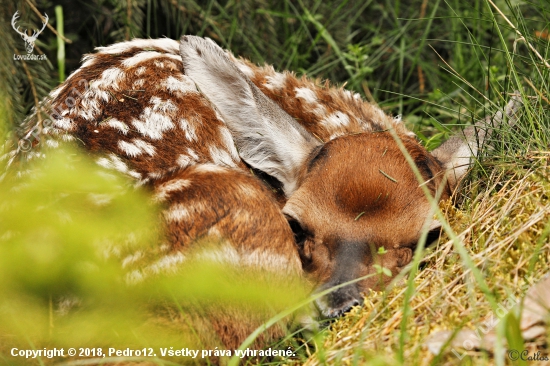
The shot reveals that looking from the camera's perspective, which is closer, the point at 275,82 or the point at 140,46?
the point at 140,46

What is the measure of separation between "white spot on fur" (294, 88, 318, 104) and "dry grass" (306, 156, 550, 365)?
52.7 inches

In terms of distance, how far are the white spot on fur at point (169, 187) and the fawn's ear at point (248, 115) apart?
81cm

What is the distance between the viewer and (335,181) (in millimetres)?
3355

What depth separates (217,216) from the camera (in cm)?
300

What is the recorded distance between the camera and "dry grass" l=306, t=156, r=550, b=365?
8.07ft

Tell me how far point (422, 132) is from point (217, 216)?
277 cm

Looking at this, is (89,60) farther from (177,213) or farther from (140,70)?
(177,213)

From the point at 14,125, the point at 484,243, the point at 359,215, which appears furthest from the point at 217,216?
the point at 484,243

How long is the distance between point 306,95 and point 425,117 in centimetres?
147

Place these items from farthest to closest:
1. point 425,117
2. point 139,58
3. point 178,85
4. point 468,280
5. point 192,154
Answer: point 425,117 < point 139,58 < point 178,85 < point 192,154 < point 468,280

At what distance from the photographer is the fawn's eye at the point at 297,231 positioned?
344cm

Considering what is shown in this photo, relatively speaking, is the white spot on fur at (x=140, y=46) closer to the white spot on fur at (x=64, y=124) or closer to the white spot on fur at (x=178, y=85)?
the white spot on fur at (x=178, y=85)

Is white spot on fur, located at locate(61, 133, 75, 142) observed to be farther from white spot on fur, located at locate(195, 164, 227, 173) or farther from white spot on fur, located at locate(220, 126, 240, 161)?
white spot on fur, located at locate(220, 126, 240, 161)

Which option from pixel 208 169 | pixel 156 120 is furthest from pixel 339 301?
pixel 156 120
